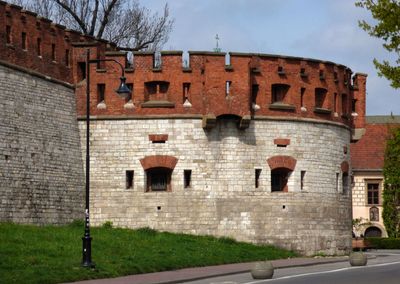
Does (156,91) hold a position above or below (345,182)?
above

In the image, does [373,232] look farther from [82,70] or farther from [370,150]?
[82,70]

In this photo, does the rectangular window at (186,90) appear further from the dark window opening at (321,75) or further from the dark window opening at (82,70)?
the dark window opening at (321,75)

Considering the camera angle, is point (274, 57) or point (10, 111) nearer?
point (10, 111)

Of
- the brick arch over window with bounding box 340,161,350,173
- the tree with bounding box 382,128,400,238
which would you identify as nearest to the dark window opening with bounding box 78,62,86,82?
the brick arch over window with bounding box 340,161,350,173

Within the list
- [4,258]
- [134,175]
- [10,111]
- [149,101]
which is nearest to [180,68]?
[149,101]

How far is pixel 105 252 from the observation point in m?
35.8

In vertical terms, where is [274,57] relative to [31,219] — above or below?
above

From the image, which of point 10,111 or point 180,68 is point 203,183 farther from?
point 10,111

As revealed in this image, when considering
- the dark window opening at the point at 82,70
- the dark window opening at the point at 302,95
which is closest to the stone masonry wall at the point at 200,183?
the dark window opening at the point at 302,95

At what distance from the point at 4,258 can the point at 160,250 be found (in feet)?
26.9

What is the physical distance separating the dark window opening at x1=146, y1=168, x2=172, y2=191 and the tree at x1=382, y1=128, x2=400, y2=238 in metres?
32.2

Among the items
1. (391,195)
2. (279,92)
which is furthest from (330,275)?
(391,195)

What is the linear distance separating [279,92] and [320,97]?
2.31 meters

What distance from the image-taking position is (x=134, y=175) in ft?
145
